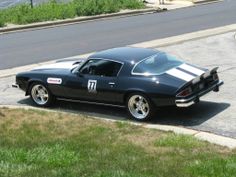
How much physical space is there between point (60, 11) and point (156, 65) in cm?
2090

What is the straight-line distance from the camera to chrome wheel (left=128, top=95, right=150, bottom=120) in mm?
10266

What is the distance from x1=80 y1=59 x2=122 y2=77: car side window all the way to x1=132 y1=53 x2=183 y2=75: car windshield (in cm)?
41

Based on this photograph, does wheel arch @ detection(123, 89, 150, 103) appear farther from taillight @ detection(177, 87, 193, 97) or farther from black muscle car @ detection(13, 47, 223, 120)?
taillight @ detection(177, 87, 193, 97)

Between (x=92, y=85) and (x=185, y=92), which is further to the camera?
(x=92, y=85)

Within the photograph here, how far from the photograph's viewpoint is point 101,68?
10.9 metres

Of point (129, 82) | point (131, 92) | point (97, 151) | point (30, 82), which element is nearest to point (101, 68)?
point (129, 82)

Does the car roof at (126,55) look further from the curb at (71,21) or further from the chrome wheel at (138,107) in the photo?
the curb at (71,21)

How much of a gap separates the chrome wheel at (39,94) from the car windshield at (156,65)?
2.19m

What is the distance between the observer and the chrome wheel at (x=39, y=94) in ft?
38.1

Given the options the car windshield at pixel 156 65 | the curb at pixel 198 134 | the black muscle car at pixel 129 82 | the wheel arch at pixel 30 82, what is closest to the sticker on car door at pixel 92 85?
the black muscle car at pixel 129 82

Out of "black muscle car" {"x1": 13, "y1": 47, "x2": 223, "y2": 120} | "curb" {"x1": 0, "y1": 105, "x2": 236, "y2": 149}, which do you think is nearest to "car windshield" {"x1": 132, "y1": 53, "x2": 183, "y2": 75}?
"black muscle car" {"x1": 13, "y1": 47, "x2": 223, "y2": 120}

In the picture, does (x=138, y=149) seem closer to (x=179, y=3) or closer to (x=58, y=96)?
(x=58, y=96)

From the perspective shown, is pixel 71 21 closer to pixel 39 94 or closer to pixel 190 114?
pixel 39 94

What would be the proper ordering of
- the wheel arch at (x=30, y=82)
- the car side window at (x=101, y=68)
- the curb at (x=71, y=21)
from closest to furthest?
the car side window at (x=101, y=68), the wheel arch at (x=30, y=82), the curb at (x=71, y=21)
